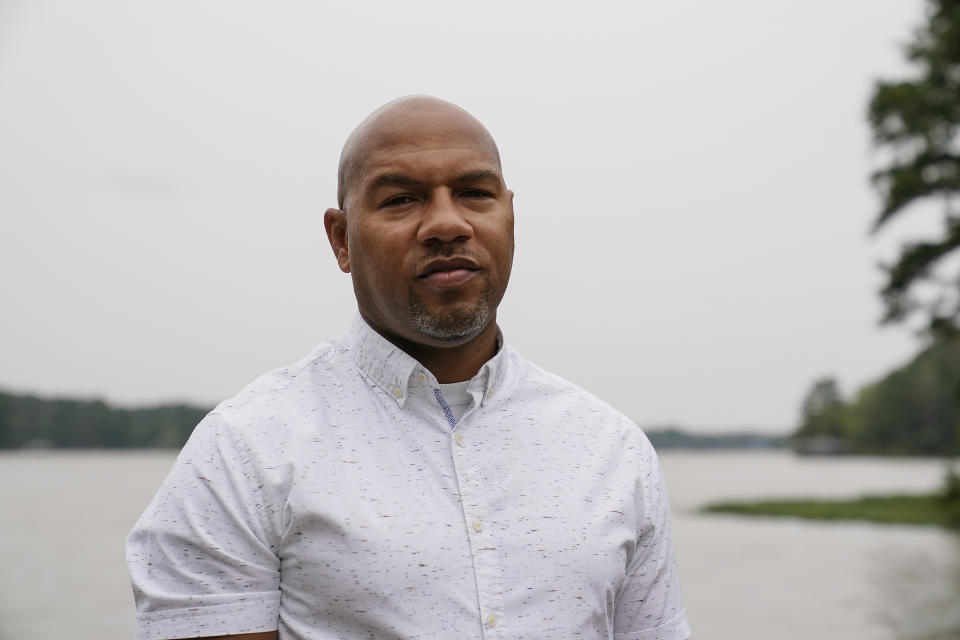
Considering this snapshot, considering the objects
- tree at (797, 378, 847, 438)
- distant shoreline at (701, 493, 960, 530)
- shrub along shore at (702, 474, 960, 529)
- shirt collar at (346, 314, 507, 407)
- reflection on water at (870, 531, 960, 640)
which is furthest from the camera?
tree at (797, 378, 847, 438)

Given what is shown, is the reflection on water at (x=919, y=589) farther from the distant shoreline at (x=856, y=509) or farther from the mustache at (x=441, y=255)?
the mustache at (x=441, y=255)

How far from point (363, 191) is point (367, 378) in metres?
0.34

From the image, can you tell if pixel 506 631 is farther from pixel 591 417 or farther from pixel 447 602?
pixel 591 417

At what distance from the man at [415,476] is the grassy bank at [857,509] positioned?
25.3 m

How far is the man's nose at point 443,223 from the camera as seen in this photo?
5.82ft

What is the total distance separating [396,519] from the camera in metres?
1.72

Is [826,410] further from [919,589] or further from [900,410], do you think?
[919,589]

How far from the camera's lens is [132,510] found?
184ft

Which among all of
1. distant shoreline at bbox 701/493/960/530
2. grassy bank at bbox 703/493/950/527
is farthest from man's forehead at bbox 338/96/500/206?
grassy bank at bbox 703/493/950/527

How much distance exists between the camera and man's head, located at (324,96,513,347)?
1.80m

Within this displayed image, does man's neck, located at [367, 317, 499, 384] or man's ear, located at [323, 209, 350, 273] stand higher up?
man's ear, located at [323, 209, 350, 273]

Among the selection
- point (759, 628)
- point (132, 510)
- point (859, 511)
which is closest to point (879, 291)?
point (759, 628)

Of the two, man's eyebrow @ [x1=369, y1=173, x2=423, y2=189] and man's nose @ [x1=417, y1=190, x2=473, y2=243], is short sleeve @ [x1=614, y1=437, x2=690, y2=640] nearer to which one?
man's nose @ [x1=417, y1=190, x2=473, y2=243]

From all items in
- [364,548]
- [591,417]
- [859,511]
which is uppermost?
[591,417]
